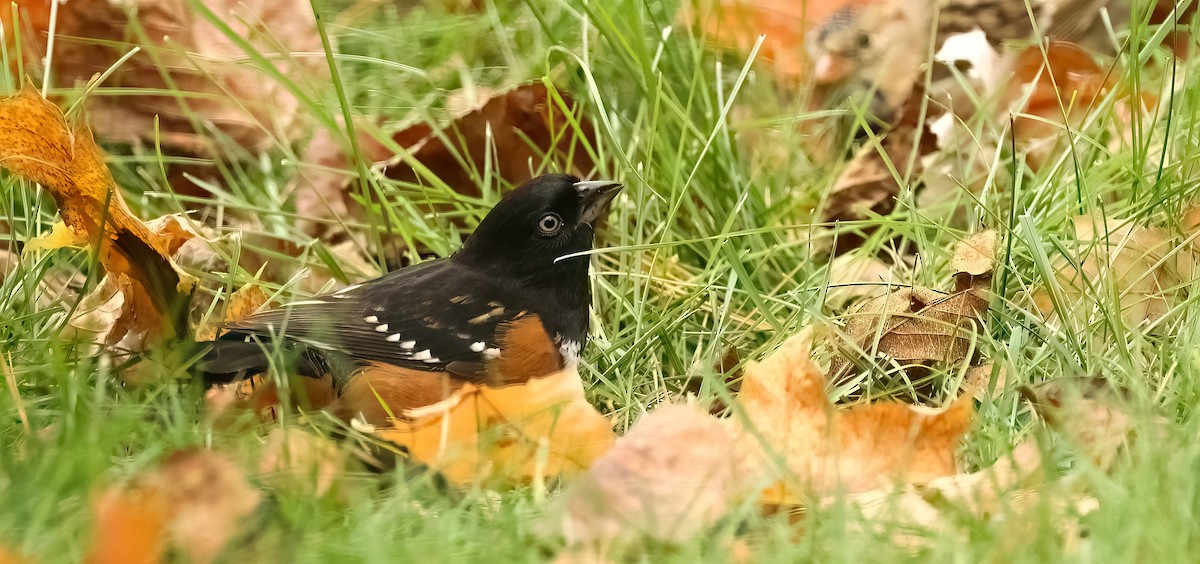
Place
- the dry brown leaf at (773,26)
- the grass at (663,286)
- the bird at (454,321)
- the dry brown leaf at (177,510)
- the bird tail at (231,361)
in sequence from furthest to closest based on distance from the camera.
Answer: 1. the dry brown leaf at (773,26)
2. the bird at (454,321)
3. the bird tail at (231,361)
4. the grass at (663,286)
5. the dry brown leaf at (177,510)

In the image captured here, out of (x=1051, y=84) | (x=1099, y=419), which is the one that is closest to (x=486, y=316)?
(x=1099, y=419)

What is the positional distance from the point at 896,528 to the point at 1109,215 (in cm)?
137

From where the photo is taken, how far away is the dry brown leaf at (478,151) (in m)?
3.00

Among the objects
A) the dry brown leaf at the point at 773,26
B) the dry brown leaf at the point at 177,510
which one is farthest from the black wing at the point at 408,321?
the dry brown leaf at the point at 773,26

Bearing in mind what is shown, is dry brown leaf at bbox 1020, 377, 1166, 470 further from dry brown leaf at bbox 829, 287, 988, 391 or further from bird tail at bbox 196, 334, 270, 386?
bird tail at bbox 196, 334, 270, 386

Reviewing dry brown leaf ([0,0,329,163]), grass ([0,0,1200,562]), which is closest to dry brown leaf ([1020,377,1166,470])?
grass ([0,0,1200,562])

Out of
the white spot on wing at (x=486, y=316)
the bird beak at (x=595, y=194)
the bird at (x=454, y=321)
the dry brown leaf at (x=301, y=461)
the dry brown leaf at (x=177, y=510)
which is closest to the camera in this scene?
the dry brown leaf at (x=177, y=510)

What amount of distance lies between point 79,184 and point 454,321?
2.39 ft

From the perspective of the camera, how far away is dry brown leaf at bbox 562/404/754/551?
1.48 metres

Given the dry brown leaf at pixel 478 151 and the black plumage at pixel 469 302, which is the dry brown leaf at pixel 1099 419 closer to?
the black plumage at pixel 469 302

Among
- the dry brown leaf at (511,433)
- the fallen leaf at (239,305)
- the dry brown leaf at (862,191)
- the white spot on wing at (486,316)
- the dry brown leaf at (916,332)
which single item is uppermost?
the dry brown leaf at (511,433)

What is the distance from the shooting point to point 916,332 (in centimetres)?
226

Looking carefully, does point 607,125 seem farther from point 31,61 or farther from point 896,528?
point 31,61

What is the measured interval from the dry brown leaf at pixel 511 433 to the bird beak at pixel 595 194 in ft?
2.44
